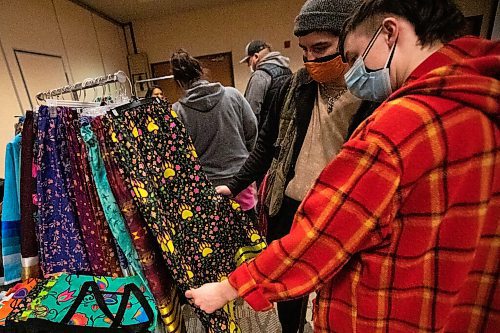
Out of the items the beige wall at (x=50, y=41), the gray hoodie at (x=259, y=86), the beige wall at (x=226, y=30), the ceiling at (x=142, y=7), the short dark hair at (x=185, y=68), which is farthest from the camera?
the beige wall at (x=226, y=30)

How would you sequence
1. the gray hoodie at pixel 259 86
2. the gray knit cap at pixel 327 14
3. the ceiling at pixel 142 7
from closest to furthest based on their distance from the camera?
1. the gray knit cap at pixel 327 14
2. the gray hoodie at pixel 259 86
3. the ceiling at pixel 142 7

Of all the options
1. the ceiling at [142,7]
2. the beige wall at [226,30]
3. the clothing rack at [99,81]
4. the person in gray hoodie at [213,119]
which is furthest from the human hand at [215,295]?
the beige wall at [226,30]

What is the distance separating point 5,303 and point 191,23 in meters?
4.68

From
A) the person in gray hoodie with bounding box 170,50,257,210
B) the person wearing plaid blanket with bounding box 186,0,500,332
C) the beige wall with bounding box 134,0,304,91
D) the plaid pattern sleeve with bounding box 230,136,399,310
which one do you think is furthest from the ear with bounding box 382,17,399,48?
the beige wall with bounding box 134,0,304,91

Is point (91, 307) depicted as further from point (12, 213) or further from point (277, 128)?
point (277, 128)

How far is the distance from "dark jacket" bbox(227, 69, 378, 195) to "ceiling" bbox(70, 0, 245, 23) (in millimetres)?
3729

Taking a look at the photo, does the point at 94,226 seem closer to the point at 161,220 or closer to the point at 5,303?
the point at 161,220

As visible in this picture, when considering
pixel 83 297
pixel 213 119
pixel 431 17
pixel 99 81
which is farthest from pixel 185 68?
pixel 431 17

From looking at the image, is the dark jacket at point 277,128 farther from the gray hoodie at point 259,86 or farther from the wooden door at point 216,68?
the wooden door at point 216,68

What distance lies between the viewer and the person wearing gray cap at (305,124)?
85 centimetres

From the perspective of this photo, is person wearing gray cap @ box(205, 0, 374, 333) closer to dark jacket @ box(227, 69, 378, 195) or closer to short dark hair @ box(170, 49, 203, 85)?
dark jacket @ box(227, 69, 378, 195)

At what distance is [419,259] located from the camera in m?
0.43

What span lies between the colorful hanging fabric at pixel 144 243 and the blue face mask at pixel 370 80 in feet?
2.06

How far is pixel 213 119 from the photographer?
5.08 feet
